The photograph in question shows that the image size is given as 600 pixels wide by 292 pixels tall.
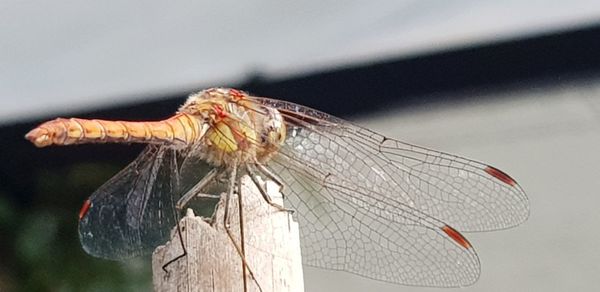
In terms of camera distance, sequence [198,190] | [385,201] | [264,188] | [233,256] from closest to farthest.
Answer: [233,256] < [264,188] < [198,190] < [385,201]

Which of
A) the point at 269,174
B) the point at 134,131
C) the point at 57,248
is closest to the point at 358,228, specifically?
the point at 269,174

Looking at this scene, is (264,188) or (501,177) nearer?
(264,188)

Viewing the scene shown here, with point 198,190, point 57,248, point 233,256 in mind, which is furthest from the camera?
point 57,248

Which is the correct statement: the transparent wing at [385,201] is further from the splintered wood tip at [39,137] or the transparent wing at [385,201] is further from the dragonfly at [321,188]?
the splintered wood tip at [39,137]

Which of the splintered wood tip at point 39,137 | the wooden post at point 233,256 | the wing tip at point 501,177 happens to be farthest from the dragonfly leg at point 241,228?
the wing tip at point 501,177

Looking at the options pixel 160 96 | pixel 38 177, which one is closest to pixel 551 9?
pixel 160 96

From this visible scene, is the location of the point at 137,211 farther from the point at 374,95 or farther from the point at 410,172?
the point at 374,95

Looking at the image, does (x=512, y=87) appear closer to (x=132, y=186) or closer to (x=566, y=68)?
(x=566, y=68)
